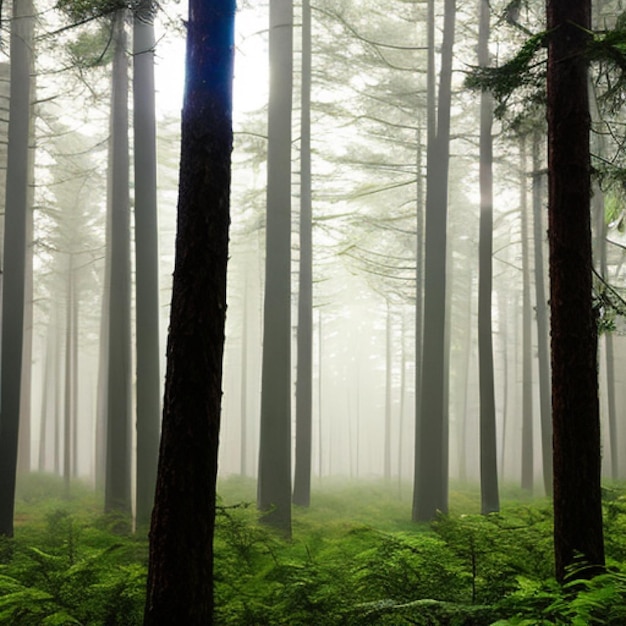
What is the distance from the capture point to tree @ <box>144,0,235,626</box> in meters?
4.46

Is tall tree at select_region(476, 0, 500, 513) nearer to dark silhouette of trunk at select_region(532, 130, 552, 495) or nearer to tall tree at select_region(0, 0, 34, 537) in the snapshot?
dark silhouette of trunk at select_region(532, 130, 552, 495)

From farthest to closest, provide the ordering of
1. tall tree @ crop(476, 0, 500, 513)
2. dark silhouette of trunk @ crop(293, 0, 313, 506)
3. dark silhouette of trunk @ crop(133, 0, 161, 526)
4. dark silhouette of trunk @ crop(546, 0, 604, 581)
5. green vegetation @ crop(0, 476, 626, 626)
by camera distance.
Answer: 1. dark silhouette of trunk @ crop(293, 0, 313, 506)
2. tall tree @ crop(476, 0, 500, 513)
3. dark silhouette of trunk @ crop(133, 0, 161, 526)
4. dark silhouette of trunk @ crop(546, 0, 604, 581)
5. green vegetation @ crop(0, 476, 626, 626)

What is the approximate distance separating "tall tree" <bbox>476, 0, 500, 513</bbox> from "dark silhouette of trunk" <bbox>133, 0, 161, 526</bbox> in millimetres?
6828

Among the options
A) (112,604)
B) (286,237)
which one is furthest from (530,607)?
(286,237)

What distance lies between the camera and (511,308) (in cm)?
4019

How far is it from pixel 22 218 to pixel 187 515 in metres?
8.07

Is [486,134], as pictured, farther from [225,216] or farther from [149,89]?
[225,216]

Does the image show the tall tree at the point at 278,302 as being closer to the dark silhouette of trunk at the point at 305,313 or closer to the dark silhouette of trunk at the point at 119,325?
the dark silhouette of trunk at the point at 119,325

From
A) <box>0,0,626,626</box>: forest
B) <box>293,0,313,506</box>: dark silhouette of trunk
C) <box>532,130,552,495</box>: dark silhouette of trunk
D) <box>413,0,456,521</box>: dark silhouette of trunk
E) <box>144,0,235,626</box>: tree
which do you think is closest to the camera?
<box>144,0,235,626</box>: tree

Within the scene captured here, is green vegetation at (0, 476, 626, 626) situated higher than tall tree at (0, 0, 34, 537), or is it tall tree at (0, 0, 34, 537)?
tall tree at (0, 0, 34, 537)

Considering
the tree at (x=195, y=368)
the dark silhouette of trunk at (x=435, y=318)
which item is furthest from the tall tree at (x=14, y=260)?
the dark silhouette of trunk at (x=435, y=318)

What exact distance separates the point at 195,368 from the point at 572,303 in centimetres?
331

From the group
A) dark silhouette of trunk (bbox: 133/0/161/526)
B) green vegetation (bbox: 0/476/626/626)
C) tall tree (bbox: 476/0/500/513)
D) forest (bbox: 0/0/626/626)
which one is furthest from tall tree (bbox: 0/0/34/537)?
tall tree (bbox: 476/0/500/513)

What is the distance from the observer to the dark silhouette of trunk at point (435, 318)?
1263 centimetres
